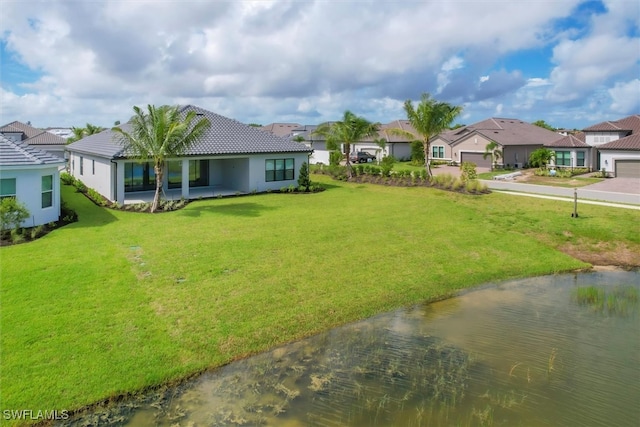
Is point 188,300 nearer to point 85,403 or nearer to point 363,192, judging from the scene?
point 85,403

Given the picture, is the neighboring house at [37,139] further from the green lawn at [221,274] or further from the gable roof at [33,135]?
the green lawn at [221,274]

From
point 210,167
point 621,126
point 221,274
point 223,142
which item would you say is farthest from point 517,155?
point 221,274

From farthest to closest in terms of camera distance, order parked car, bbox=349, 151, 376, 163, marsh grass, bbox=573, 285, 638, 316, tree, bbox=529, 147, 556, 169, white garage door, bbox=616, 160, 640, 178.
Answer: parked car, bbox=349, 151, 376, 163 < tree, bbox=529, 147, 556, 169 < white garage door, bbox=616, 160, 640, 178 < marsh grass, bbox=573, 285, 638, 316

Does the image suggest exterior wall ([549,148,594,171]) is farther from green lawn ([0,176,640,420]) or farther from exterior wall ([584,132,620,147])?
green lawn ([0,176,640,420])

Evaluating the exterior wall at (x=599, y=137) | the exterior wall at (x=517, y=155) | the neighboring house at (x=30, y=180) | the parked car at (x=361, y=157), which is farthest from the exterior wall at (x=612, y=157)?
the neighboring house at (x=30, y=180)

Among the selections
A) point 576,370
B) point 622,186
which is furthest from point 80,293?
point 622,186

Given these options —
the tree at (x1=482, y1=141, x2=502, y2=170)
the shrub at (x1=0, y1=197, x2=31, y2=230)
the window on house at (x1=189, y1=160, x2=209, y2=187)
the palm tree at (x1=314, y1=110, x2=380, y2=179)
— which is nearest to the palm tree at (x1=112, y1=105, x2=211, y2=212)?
the shrub at (x1=0, y1=197, x2=31, y2=230)
